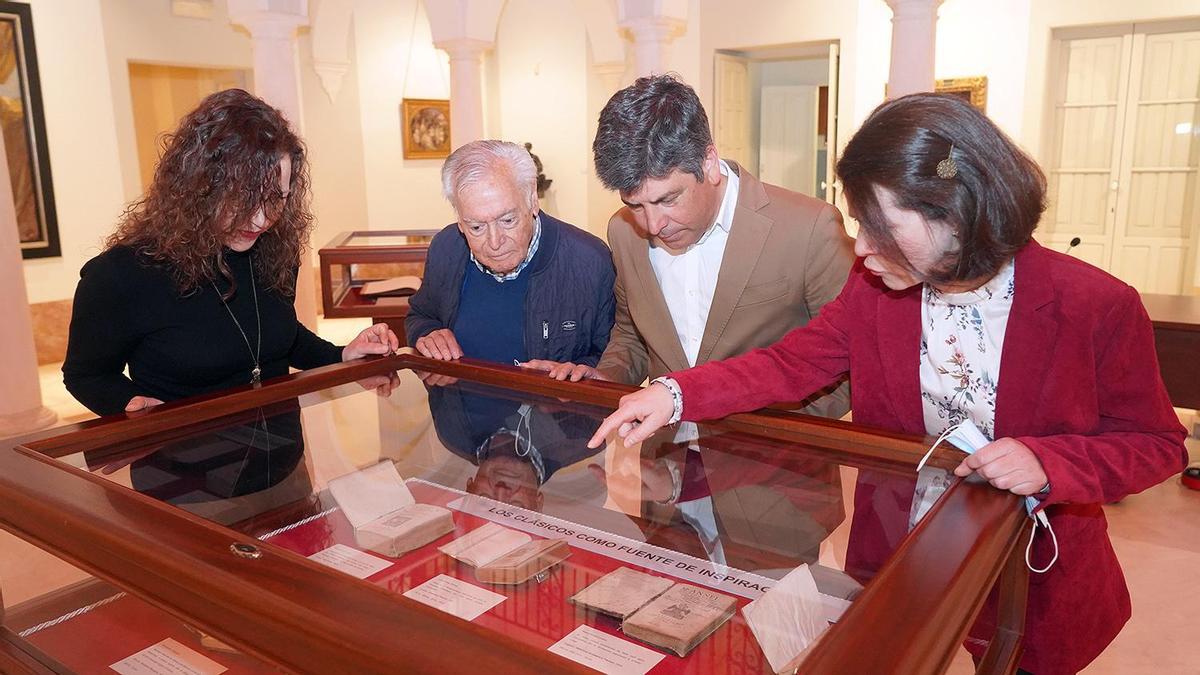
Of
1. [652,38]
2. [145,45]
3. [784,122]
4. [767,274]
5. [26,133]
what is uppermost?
[145,45]

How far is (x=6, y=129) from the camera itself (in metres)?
8.91

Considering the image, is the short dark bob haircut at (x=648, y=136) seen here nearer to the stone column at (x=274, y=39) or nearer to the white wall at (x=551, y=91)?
the stone column at (x=274, y=39)

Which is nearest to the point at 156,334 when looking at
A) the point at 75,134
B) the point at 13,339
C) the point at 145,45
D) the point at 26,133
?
the point at 13,339

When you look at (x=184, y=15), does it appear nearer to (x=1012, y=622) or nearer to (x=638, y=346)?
(x=638, y=346)

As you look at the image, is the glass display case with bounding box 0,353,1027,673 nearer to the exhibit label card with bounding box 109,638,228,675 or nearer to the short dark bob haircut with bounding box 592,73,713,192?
the exhibit label card with bounding box 109,638,228,675

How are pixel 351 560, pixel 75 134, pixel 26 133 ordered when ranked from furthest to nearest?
pixel 75 134
pixel 26 133
pixel 351 560

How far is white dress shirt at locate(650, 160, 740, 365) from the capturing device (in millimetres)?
2691

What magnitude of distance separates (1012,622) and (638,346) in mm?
1590

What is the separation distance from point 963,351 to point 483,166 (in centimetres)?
160

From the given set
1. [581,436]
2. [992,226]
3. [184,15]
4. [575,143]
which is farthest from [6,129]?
[992,226]

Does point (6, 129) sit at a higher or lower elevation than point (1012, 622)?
higher

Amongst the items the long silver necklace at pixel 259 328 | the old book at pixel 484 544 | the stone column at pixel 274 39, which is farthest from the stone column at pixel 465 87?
the old book at pixel 484 544

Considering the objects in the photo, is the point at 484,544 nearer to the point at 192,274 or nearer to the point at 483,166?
the point at 192,274

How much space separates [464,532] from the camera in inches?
62.3
